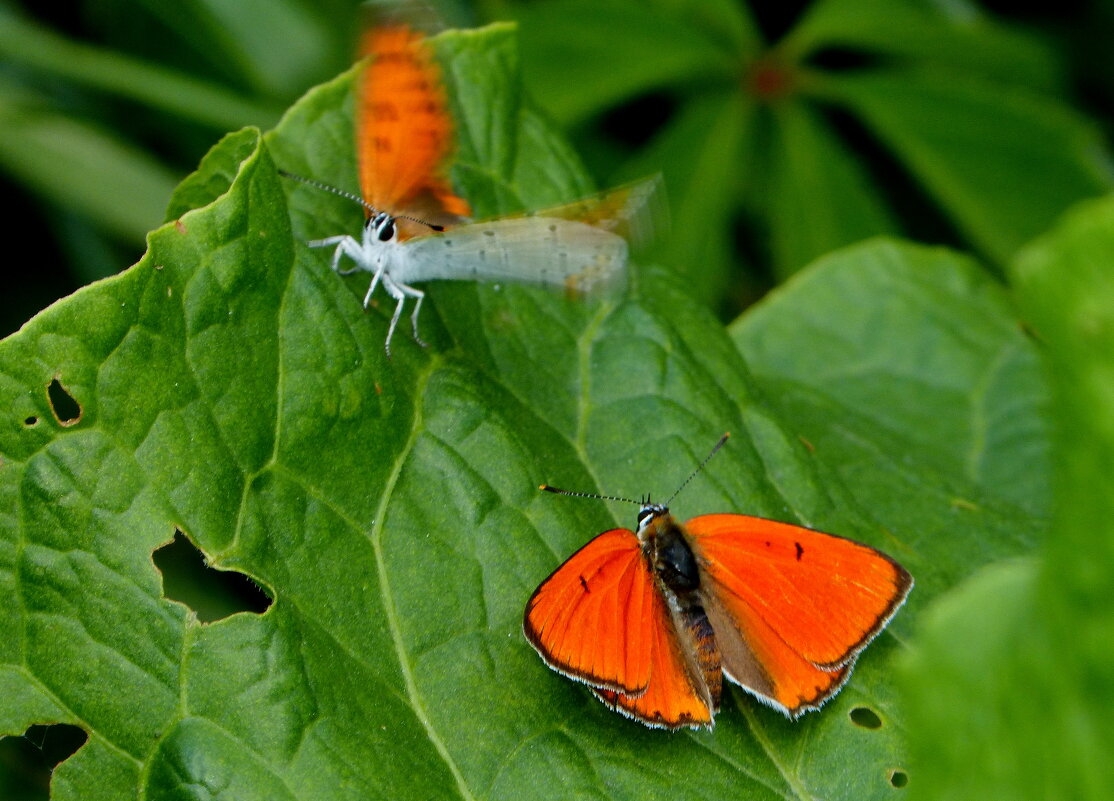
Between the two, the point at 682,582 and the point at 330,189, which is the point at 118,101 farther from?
the point at 682,582

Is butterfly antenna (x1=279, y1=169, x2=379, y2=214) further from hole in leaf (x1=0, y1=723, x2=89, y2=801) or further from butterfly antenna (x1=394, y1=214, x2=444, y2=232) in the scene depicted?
hole in leaf (x1=0, y1=723, x2=89, y2=801)

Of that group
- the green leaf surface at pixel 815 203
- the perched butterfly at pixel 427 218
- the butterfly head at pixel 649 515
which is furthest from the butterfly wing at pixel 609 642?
the green leaf surface at pixel 815 203

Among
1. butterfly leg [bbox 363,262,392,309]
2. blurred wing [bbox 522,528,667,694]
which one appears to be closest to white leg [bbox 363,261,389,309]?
butterfly leg [bbox 363,262,392,309]

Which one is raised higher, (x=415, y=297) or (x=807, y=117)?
(x=415, y=297)

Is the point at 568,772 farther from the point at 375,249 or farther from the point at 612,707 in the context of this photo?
the point at 375,249

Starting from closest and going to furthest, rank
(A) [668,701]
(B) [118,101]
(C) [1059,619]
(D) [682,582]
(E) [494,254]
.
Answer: (C) [1059,619] < (A) [668,701] < (D) [682,582] < (E) [494,254] < (B) [118,101]

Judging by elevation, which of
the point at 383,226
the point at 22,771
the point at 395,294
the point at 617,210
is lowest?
the point at 22,771

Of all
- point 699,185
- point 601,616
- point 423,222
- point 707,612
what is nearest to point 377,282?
point 423,222

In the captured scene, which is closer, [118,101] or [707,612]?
[707,612]
